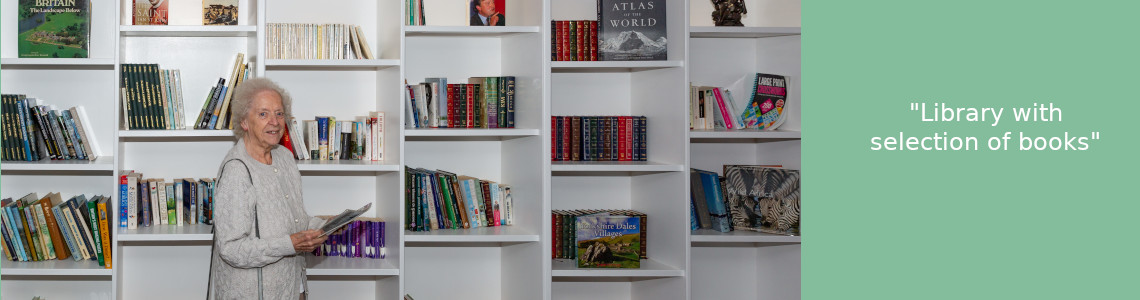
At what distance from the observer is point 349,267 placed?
3.57 m

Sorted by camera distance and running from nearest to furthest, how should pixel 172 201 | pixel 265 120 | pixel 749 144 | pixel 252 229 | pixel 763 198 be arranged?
pixel 252 229, pixel 265 120, pixel 172 201, pixel 763 198, pixel 749 144

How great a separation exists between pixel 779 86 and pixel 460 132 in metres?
1.39

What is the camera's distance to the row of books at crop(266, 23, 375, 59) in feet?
11.9

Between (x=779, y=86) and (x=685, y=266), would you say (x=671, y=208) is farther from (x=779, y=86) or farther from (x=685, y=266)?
(x=779, y=86)

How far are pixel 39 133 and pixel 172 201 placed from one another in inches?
21.3

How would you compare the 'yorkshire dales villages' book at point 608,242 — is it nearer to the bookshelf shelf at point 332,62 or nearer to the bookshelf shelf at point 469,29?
the bookshelf shelf at point 469,29

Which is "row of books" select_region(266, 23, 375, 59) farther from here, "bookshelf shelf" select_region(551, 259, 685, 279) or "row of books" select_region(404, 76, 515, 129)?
"bookshelf shelf" select_region(551, 259, 685, 279)

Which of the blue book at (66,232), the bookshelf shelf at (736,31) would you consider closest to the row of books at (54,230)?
the blue book at (66,232)

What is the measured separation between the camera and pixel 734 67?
13.8 feet

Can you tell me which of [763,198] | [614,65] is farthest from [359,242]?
[763,198]

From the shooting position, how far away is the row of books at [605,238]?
376 centimetres

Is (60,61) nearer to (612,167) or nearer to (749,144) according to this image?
(612,167)

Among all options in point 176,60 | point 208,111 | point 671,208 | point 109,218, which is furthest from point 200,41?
point 671,208

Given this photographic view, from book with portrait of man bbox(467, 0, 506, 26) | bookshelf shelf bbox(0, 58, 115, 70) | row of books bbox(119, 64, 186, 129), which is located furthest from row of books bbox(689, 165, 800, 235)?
bookshelf shelf bbox(0, 58, 115, 70)
